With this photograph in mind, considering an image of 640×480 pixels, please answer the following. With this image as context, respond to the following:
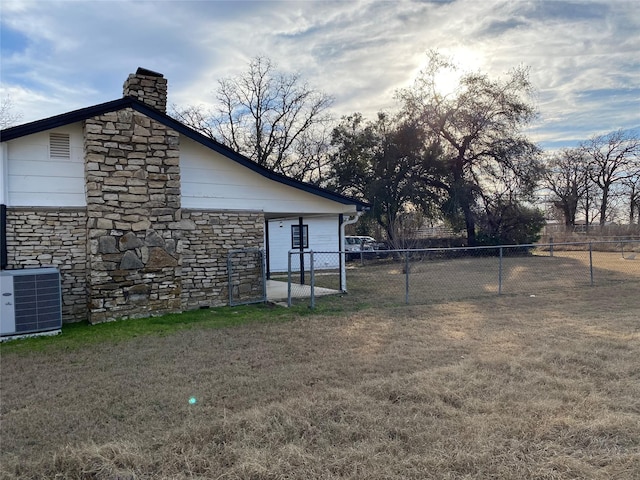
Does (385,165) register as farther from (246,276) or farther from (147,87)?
(147,87)

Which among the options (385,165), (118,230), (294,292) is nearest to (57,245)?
(118,230)

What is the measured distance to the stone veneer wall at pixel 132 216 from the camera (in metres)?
7.27

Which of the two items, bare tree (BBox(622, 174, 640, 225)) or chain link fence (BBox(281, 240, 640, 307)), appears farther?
bare tree (BBox(622, 174, 640, 225))

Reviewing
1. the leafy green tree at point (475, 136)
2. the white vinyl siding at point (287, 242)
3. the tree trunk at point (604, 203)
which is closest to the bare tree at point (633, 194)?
the tree trunk at point (604, 203)

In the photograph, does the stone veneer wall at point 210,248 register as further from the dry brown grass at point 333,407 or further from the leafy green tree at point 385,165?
the leafy green tree at point 385,165

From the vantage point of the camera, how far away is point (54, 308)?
6641mm

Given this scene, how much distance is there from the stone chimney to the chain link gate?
11.7 ft

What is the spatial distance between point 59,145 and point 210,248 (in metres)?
3.32

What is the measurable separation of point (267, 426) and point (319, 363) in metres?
1.76

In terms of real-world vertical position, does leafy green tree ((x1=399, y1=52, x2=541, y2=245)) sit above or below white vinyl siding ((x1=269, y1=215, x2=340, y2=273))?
above

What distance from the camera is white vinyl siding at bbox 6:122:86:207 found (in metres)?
7.12

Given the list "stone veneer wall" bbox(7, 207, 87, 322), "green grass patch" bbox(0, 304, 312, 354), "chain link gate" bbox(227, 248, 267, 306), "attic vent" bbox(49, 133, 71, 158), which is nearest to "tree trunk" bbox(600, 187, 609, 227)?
"chain link gate" bbox(227, 248, 267, 306)

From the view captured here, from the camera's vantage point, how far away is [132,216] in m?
7.58

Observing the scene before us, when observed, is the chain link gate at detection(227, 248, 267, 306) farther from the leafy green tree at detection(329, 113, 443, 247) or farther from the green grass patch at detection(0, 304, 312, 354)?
the leafy green tree at detection(329, 113, 443, 247)
